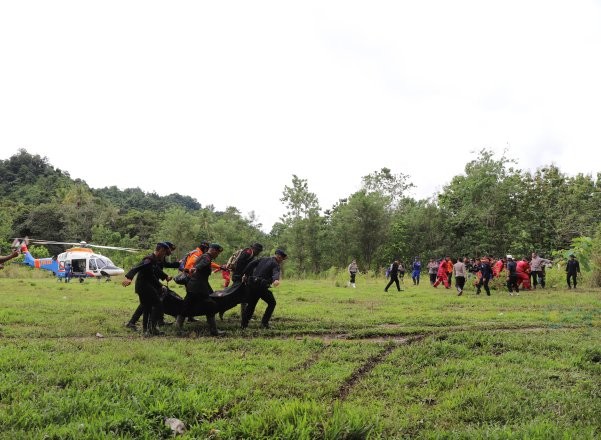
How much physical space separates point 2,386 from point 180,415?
2349 mm

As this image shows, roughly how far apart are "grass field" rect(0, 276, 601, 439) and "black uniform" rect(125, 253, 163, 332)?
516 mm

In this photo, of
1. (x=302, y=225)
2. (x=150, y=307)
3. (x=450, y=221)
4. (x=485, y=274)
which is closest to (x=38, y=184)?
Answer: (x=302, y=225)

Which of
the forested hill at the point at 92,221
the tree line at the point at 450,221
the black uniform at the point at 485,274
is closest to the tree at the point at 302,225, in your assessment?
the tree line at the point at 450,221

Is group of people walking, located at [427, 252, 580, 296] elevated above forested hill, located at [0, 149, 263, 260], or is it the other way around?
forested hill, located at [0, 149, 263, 260]

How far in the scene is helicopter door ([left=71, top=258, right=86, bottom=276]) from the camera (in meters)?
32.0

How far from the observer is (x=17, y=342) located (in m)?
8.40

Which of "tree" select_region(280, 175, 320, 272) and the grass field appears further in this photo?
"tree" select_region(280, 175, 320, 272)

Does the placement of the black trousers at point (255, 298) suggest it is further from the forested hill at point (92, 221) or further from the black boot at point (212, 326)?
the forested hill at point (92, 221)

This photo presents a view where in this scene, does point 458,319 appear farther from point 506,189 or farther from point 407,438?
point 506,189

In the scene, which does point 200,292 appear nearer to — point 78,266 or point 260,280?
point 260,280

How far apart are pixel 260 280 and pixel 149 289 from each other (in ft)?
7.90

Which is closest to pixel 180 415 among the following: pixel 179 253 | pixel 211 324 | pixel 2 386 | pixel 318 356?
pixel 2 386

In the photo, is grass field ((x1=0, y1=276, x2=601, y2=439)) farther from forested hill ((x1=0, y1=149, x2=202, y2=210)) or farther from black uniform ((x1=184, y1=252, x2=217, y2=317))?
forested hill ((x1=0, y1=149, x2=202, y2=210))

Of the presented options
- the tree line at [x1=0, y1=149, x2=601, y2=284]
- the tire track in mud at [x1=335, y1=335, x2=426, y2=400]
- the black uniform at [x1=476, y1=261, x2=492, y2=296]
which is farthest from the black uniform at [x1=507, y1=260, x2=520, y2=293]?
the tree line at [x1=0, y1=149, x2=601, y2=284]
